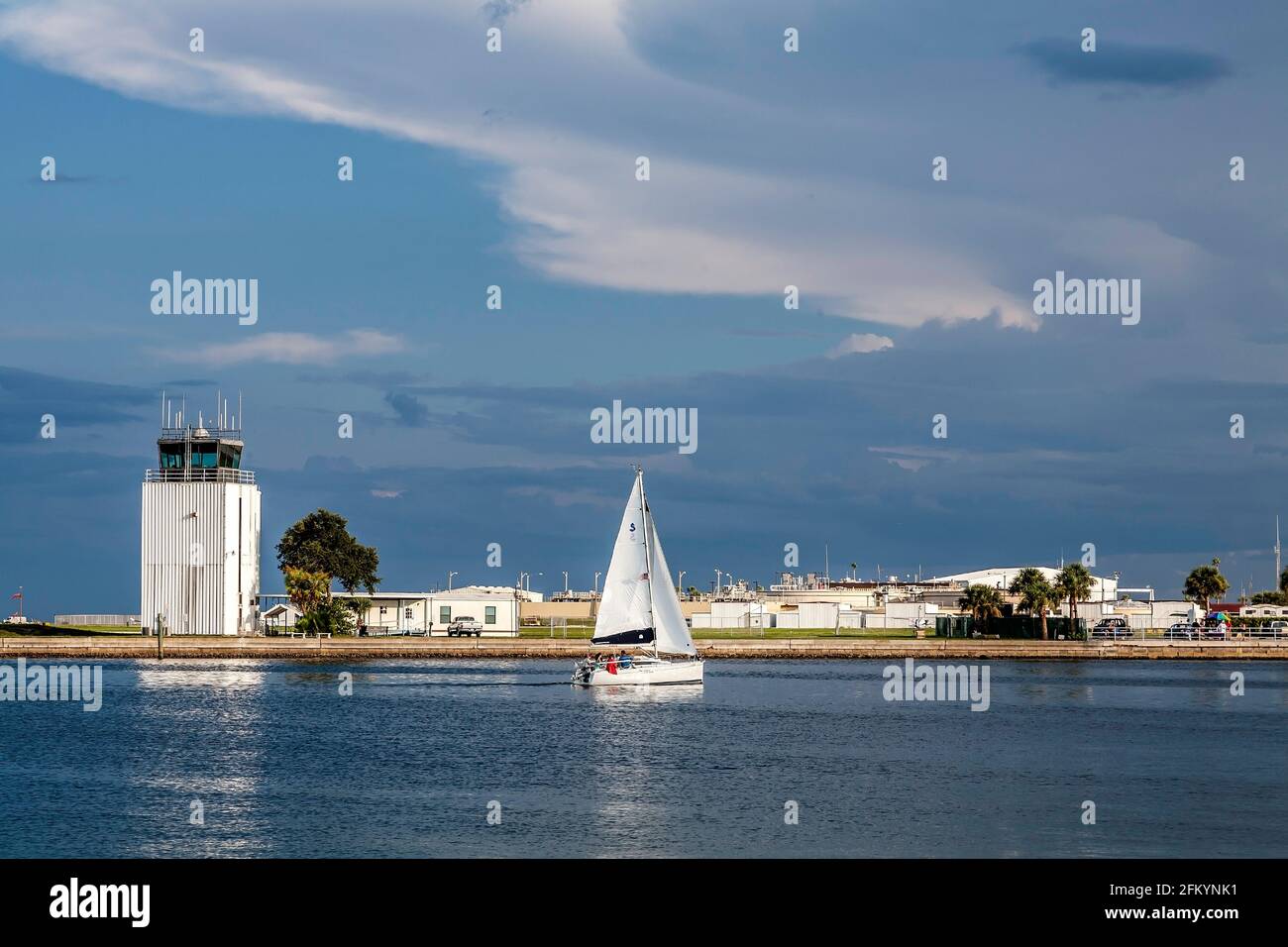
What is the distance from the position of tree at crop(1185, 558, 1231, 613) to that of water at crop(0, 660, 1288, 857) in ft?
248

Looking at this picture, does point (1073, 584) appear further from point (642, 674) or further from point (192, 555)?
point (192, 555)

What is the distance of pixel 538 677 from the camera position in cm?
11269

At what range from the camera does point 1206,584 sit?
176m

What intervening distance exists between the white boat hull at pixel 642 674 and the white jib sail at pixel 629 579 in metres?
2.74

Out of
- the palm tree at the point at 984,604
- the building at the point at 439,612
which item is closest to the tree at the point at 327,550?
the building at the point at 439,612

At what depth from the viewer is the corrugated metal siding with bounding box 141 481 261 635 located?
410ft

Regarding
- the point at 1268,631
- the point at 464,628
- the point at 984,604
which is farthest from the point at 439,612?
the point at 1268,631

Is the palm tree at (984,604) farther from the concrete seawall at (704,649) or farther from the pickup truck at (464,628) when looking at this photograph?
the pickup truck at (464,628)

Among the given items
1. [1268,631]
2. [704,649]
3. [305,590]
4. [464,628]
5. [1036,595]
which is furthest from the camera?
[1268,631]

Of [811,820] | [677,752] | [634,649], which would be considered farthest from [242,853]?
[634,649]

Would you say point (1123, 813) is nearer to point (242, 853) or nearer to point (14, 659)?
point (242, 853)

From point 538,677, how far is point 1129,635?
73.6 meters

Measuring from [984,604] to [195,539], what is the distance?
80686 mm

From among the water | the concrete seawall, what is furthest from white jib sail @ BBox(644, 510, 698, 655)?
the concrete seawall
